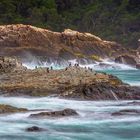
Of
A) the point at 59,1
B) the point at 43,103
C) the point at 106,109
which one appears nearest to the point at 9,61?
the point at 43,103

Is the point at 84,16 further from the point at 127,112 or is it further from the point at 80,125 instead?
the point at 80,125

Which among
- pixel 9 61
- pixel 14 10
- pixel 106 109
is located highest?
pixel 14 10

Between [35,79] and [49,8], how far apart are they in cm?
6334

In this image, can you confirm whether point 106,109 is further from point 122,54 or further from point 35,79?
point 122,54

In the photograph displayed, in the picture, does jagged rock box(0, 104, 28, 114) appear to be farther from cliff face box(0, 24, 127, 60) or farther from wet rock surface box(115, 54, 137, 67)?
wet rock surface box(115, 54, 137, 67)

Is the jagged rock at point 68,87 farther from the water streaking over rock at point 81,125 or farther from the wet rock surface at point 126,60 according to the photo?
the wet rock surface at point 126,60

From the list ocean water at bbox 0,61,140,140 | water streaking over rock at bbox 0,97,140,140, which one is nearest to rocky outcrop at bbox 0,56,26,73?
ocean water at bbox 0,61,140,140

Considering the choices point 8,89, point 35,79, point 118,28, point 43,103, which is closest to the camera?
point 43,103

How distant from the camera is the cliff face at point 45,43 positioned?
61.1 metres

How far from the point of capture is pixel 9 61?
113 ft

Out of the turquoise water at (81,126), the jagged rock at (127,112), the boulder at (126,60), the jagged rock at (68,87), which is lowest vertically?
the turquoise water at (81,126)

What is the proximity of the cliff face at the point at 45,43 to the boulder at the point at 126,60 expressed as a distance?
2462mm

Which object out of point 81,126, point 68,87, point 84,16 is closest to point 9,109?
point 81,126

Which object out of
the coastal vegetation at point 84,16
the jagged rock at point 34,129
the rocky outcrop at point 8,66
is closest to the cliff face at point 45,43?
the coastal vegetation at point 84,16
